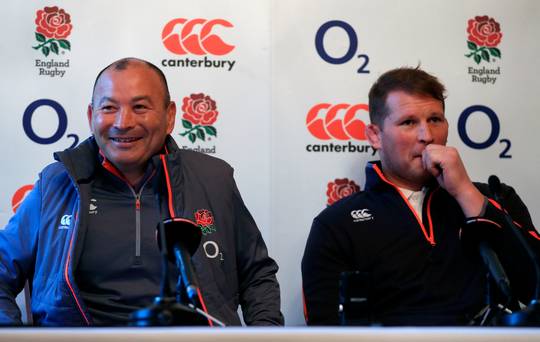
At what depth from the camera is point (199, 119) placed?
328 centimetres

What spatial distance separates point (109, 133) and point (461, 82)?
1748mm

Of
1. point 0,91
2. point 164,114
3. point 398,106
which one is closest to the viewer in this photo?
point 164,114

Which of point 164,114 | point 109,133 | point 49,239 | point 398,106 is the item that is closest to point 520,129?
point 398,106

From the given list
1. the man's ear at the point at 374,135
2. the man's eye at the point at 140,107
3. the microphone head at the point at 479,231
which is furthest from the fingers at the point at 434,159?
the man's eye at the point at 140,107

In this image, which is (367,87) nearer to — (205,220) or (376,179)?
(376,179)

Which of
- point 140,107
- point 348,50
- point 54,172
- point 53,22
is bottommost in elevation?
point 54,172

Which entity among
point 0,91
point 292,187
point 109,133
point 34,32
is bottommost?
point 292,187

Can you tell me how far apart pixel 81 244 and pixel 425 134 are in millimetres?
1406

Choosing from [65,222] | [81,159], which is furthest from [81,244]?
[81,159]

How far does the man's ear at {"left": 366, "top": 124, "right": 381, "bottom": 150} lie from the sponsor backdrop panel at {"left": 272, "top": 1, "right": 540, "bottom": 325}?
0.31 metres

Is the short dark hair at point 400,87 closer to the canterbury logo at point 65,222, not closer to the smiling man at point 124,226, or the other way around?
the smiling man at point 124,226

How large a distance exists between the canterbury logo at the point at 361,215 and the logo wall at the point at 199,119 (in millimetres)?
784

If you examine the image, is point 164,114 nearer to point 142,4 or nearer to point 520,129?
point 142,4

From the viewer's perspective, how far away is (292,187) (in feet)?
10.8
